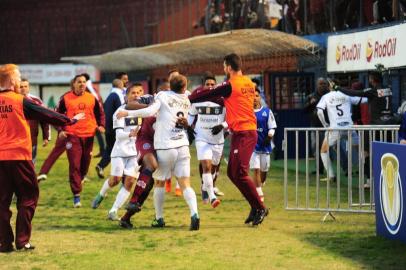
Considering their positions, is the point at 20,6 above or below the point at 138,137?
above

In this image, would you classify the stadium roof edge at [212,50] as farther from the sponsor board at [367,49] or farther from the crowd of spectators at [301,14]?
the sponsor board at [367,49]

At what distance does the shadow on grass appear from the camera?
9555 millimetres

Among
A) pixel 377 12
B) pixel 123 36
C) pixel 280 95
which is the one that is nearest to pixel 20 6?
pixel 123 36

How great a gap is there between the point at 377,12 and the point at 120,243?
10477mm

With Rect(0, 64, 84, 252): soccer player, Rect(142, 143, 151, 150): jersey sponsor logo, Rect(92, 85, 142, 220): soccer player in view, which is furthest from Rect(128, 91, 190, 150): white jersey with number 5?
Rect(92, 85, 142, 220): soccer player

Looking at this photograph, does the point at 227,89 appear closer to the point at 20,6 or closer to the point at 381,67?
the point at 381,67

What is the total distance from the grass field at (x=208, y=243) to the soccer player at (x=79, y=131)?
546mm

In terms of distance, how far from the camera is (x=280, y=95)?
951 inches

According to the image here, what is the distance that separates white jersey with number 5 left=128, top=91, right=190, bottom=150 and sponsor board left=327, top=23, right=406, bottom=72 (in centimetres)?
608

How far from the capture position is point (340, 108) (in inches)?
714

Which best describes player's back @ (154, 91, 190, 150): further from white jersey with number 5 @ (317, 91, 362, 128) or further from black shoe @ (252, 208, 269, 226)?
white jersey with number 5 @ (317, 91, 362, 128)

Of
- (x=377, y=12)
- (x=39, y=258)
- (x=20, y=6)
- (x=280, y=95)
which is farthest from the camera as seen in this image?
(x=20, y=6)

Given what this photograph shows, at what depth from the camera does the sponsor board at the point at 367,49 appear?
17406 mm

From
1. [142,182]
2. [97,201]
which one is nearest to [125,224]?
[142,182]
